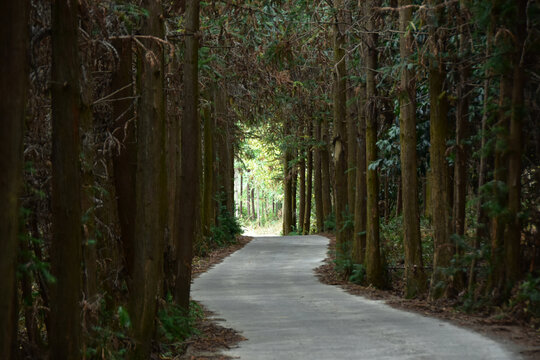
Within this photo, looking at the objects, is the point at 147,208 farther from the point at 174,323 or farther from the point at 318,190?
the point at 318,190

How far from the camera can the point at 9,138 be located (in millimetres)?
4547

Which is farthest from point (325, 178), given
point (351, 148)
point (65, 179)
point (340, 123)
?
point (65, 179)

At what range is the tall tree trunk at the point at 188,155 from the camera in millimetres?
11477

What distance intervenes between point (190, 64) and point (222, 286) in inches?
319

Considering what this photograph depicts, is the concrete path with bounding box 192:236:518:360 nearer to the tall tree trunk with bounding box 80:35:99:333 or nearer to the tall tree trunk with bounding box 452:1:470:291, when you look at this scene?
the tall tree trunk with bounding box 452:1:470:291

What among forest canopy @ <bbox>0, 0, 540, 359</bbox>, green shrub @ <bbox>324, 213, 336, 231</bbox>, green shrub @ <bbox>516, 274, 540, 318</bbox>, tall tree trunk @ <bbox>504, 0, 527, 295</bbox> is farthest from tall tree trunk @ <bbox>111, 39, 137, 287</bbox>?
green shrub @ <bbox>324, 213, 336, 231</bbox>


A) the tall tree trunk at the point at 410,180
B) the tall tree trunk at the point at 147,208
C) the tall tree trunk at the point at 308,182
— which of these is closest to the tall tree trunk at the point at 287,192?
the tall tree trunk at the point at 308,182

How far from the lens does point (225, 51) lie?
19.8 meters

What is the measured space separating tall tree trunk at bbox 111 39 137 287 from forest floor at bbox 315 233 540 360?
4.96 meters

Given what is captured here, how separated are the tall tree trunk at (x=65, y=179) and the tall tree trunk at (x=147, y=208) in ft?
7.59

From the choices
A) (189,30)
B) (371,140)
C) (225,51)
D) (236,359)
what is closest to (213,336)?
(236,359)

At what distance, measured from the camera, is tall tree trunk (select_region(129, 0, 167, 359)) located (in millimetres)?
8367

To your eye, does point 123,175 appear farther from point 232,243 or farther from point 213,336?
point 232,243

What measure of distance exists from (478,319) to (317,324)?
253 centimetres
